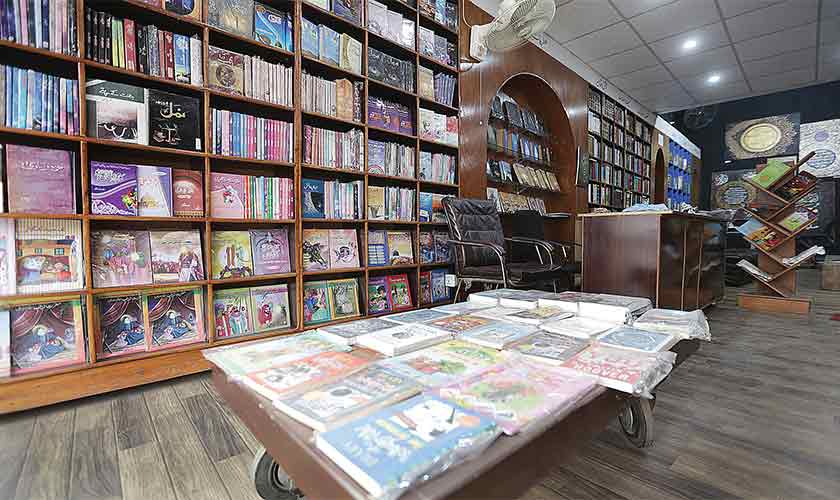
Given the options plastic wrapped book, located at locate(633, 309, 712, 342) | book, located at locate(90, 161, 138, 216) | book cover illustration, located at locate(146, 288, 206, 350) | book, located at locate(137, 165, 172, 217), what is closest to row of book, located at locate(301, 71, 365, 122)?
book, located at locate(137, 165, 172, 217)

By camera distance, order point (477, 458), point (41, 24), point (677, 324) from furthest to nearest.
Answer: point (41, 24) < point (677, 324) < point (477, 458)

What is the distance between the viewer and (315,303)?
7.92 feet

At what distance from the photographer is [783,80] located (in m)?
5.93

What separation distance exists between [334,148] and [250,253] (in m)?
0.86

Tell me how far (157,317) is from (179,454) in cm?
89

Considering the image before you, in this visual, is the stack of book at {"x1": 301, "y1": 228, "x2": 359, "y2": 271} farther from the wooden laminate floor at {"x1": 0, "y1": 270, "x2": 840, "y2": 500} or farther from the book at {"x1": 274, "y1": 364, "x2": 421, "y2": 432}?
the book at {"x1": 274, "y1": 364, "x2": 421, "y2": 432}

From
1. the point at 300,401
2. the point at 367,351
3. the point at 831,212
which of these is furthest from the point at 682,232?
the point at 831,212

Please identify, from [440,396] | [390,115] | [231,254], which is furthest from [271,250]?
[440,396]

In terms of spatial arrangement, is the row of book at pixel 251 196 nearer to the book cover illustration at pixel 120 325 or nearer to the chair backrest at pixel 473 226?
the book cover illustration at pixel 120 325

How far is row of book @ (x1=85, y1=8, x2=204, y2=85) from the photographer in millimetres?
1671

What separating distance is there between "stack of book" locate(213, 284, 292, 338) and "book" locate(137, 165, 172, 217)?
0.50m

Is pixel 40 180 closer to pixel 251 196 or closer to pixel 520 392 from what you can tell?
pixel 251 196

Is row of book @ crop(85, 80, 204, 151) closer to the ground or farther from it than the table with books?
farther from it

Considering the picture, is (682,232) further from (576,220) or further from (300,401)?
(300,401)
